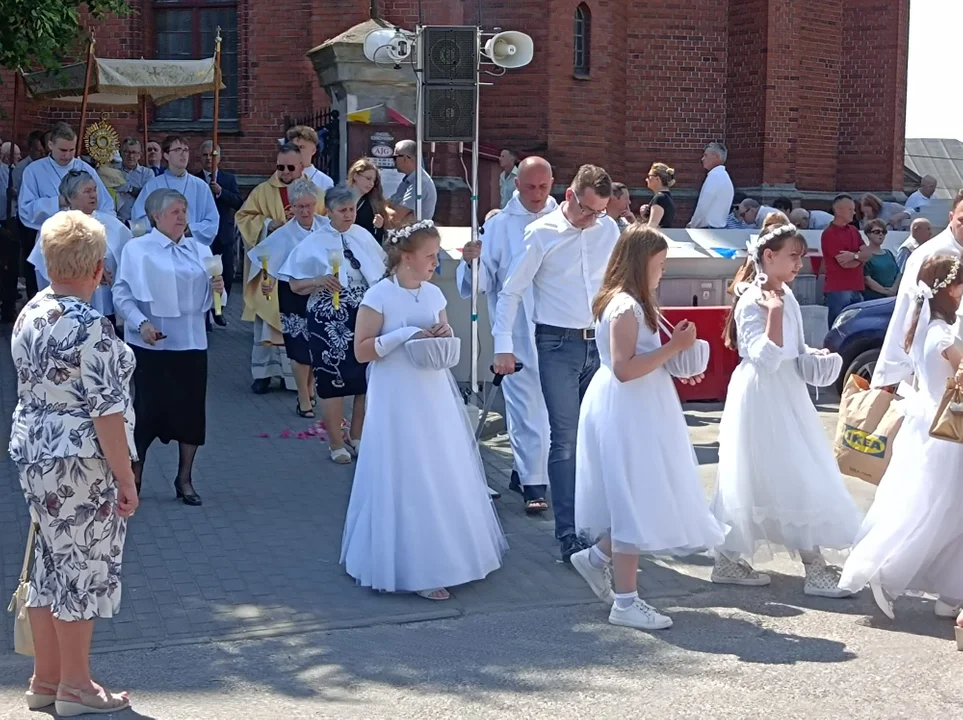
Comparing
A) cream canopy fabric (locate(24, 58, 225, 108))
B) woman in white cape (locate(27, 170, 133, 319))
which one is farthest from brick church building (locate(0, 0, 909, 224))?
woman in white cape (locate(27, 170, 133, 319))

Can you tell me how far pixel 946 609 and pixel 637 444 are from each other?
158cm

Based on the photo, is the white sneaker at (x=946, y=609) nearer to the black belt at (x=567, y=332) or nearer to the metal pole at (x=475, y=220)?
the black belt at (x=567, y=332)

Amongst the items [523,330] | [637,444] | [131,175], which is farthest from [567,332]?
[131,175]

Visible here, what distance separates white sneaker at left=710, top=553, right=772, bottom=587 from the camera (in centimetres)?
690

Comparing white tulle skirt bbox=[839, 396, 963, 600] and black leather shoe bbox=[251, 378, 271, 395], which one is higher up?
white tulle skirt bbox=[839, 396, 963, 600]

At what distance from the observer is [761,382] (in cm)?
675

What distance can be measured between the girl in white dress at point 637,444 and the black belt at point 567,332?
3.79 ft

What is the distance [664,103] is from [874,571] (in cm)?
1633

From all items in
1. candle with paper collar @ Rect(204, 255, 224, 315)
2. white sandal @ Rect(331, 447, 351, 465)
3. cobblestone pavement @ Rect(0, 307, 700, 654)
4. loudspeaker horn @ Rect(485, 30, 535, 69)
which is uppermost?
loudspeaker horn @ Rect(485, 30, 535, 69)

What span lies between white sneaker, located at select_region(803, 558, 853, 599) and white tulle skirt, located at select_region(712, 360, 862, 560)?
12 centimetres

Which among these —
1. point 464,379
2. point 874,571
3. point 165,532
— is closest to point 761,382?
point 874,571

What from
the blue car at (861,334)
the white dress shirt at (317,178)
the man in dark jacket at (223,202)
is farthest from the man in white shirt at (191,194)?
the blue car at (861,334)

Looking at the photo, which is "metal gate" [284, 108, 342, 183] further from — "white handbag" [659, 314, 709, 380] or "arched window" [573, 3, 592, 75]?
"white handbag" [659, 314, 709, 380]

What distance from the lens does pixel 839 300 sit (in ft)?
46.8
